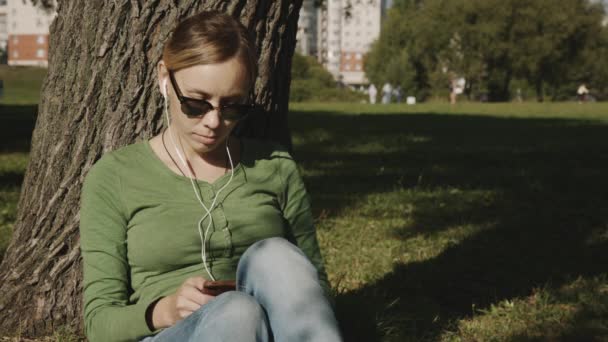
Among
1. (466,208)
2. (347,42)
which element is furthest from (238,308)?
(347,42)

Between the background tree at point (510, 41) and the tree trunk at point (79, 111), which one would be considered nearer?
the tree trunk at point (79, 111)

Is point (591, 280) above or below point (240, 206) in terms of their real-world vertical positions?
→ below

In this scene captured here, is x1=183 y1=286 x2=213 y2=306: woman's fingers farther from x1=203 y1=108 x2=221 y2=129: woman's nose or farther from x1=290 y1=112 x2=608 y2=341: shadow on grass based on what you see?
x1=290 y1=112 x2=608 y2=341: shadow on grass

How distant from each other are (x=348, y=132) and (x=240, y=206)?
10.8m

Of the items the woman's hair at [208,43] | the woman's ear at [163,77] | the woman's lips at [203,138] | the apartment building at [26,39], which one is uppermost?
the apartment building at [26,39]

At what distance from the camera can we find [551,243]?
18.9 ft

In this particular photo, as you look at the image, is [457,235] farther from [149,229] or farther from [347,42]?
[347,42]

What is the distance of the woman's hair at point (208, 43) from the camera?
8.00 ft

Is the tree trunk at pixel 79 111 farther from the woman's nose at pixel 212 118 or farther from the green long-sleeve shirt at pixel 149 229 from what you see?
the woman's nose at pixel 212 118

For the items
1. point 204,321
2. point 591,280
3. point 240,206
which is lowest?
point 591,280

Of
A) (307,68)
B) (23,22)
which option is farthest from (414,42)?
(23,22)

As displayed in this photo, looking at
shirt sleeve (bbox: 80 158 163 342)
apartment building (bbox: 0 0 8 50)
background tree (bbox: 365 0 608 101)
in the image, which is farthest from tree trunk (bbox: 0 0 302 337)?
apartment building (bbox: 0 0 8 50)

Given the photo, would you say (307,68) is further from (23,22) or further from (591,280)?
(23,22)

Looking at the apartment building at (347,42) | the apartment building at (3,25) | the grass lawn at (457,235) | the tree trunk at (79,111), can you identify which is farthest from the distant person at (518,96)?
the apartment building at (3,25)
